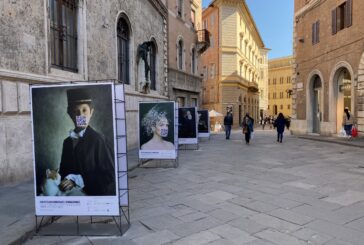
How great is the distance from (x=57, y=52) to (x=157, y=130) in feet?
10.7


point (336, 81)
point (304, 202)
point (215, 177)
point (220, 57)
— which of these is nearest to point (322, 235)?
point (304, 202)

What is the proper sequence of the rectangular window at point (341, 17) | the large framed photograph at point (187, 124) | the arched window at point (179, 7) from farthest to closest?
the arched window at point (179, 7)
the rectangular window at point (341, 17)
the large framed photograph at point (187, 124)

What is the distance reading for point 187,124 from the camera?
521 inches

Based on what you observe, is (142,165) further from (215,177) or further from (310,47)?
(310,47)

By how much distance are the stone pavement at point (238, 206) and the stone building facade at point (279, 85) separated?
70.3 m

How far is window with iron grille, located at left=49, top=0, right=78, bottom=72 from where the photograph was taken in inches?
331

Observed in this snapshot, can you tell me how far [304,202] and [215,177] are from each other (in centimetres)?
246

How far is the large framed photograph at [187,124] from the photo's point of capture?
13086mm

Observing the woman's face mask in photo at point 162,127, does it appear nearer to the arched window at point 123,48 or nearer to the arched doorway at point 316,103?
the arched window at point 123,48

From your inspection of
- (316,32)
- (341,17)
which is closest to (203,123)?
(341,17)

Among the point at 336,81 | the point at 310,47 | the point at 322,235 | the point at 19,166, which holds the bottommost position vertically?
the point at 322,235

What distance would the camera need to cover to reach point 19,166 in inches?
263

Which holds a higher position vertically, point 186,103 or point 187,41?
point 187,41

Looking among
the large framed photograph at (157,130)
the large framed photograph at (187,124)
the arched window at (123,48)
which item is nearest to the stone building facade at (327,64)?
the large framed photograph at (187,124)
